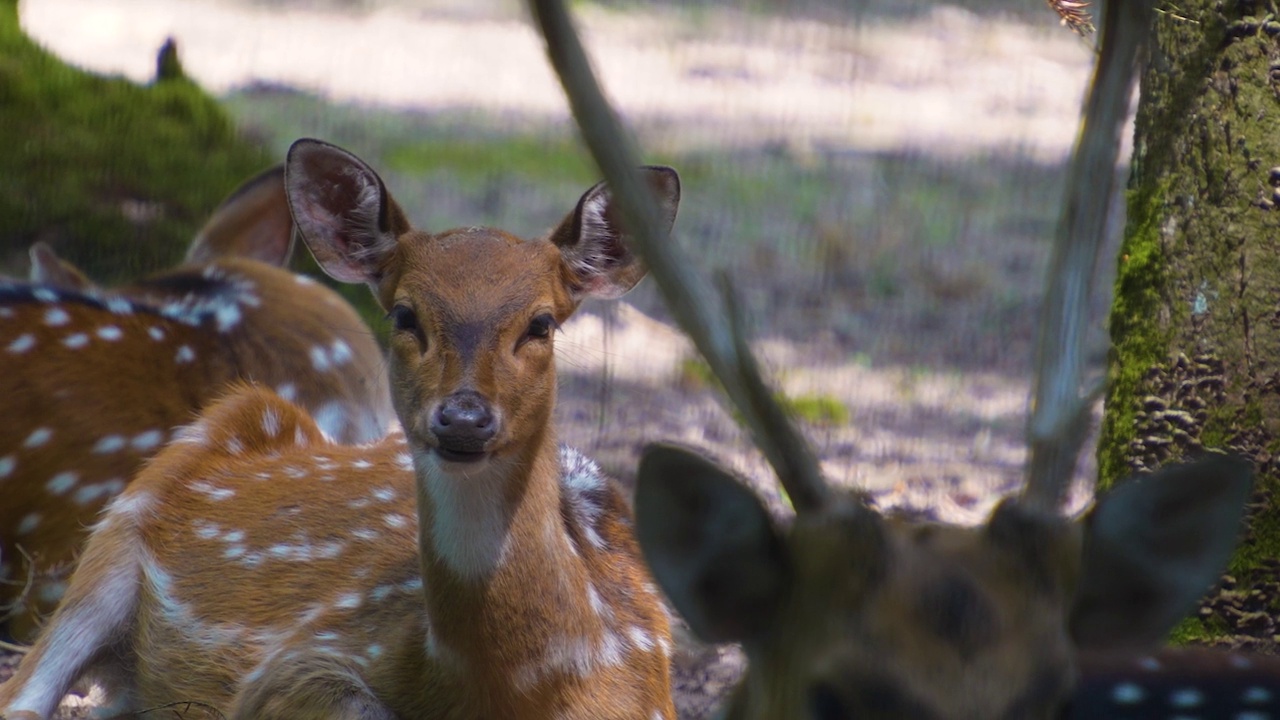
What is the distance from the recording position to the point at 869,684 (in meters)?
1.33

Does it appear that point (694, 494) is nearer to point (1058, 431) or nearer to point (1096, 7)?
point (1058, 431)

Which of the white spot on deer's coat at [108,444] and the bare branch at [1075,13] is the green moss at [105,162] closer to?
the white spot on deer's coat at [108,444]

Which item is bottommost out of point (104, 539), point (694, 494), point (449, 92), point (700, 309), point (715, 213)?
point (104, 539)

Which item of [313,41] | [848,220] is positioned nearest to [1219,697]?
[848,220]

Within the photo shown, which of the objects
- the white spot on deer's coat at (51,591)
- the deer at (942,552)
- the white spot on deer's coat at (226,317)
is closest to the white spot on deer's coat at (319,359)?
the white spot on deer's coat at (226,317)

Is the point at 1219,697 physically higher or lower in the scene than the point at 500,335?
lower

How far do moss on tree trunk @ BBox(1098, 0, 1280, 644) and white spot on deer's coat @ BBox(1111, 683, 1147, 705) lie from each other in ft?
1.17

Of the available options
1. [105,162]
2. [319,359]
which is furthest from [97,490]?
[105,162]

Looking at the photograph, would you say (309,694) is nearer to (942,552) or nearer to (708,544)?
(708,544)

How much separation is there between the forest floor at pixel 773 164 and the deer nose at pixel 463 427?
3.27ft

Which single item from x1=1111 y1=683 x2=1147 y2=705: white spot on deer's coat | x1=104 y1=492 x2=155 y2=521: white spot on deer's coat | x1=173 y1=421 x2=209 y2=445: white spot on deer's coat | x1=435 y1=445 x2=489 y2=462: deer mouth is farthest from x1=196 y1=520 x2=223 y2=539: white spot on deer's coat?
x1=1111 y1=683 x2=1147 y2=705: white spot on deer's coat

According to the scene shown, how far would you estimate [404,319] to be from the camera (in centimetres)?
236

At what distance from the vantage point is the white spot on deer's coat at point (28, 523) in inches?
127

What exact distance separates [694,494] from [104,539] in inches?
68.0
